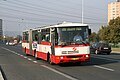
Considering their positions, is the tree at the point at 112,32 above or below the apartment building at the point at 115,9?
below

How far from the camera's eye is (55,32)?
19.9 m

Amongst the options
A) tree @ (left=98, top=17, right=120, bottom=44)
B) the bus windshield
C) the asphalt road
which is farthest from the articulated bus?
tree @ (left=98, top=17, right=120, bottom=44)

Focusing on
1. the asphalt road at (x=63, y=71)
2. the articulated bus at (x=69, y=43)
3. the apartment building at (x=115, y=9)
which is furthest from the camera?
the apartment building at (x=115, y=9)

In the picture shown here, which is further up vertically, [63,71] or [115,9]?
[115,9]

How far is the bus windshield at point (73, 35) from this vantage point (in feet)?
64.4

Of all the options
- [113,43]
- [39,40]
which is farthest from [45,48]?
[113,43]

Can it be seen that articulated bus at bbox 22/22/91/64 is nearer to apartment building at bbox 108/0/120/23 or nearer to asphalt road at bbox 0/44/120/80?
asphalt road at bbox 0/44/120/80

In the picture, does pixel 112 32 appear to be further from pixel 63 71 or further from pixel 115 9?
pixel 115 9

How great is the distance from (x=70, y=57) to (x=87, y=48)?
1.21m

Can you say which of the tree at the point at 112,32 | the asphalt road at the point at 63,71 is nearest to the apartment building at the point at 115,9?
the tree at the point at 112,32

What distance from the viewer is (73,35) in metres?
19.7

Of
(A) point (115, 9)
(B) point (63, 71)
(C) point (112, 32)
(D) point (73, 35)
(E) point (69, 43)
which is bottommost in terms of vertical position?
(B) point (63, 71)

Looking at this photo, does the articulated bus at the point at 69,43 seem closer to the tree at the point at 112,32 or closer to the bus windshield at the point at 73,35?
the bus windshield at the point at 73,35

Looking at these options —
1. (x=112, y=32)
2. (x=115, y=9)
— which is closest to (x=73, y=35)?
(x=112, y=32)
